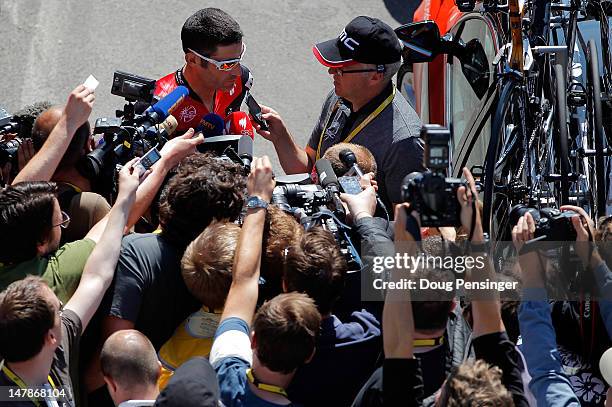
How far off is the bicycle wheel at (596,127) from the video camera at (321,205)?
4.86ft

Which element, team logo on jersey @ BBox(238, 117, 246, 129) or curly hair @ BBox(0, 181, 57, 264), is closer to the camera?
curly hair @ BBox(0, 181, 57, 264)

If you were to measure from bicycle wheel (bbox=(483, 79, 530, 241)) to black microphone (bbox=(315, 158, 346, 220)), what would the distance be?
2.72 feet

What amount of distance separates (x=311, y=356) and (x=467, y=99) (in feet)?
10.6

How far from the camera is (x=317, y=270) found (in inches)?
143

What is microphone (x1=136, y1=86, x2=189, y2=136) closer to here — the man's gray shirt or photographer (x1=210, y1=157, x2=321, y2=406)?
the man's gray shirt

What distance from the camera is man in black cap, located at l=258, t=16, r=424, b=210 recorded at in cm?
508

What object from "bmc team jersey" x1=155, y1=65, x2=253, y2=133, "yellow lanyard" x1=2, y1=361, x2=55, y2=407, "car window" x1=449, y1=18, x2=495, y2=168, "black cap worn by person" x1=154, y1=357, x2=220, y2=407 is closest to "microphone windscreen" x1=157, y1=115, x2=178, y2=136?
"bmc team jersey" x1=155, y1=65, x2=253, y2=133

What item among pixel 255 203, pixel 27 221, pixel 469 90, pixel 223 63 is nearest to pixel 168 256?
pixel 255 203

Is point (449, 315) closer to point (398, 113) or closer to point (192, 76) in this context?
point (398, 113)

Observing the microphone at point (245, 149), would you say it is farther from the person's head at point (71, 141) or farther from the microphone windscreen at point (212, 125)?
the person's head at point (71, 141)

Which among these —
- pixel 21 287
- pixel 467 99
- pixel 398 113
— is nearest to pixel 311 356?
pixel 21 287

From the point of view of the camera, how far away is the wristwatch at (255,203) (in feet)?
12.8

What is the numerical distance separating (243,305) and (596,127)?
2248mm

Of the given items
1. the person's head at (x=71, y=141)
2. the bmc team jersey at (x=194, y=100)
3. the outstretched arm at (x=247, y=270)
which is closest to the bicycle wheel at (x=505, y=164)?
the outstretched arm at (x=247, y=270)
